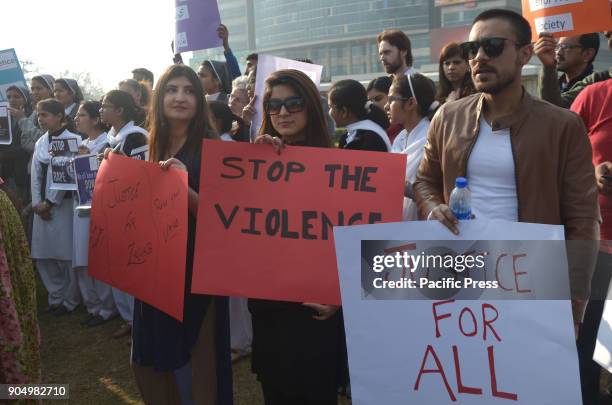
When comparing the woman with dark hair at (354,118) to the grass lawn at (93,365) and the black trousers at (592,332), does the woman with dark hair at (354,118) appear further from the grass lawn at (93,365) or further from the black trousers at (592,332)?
the grass lawn at (93,365)

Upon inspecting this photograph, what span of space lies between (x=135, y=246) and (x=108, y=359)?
7.94ft

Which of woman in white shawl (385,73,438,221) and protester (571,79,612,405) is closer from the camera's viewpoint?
protester (571,79,612,405)

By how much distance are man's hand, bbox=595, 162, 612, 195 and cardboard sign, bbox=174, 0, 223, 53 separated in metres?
3.62

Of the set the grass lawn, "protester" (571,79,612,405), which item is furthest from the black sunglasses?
the grass lawn

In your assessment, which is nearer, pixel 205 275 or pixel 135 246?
pixel 205 275

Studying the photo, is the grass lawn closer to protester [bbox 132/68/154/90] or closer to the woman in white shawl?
the woman in white shawl

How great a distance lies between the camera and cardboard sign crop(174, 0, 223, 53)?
5.10m

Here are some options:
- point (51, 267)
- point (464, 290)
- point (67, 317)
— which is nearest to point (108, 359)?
point (67, 317)

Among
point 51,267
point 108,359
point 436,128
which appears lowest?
point 108,359

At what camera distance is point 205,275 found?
2180mm

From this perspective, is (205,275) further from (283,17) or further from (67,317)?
(283,17)

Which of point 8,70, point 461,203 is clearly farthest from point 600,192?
point 8,70

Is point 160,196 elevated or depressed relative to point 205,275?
elevated

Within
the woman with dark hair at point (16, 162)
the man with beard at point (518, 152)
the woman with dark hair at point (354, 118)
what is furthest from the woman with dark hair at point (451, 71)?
the woman with dark hair at point (16, 162)
